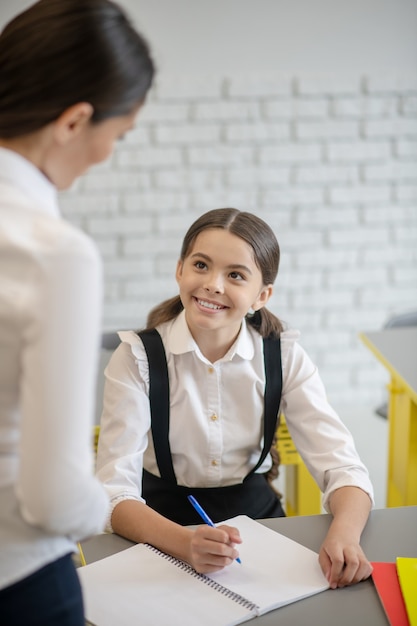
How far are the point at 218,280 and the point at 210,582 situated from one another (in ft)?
1.99

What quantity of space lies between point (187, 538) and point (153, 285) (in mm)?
2170

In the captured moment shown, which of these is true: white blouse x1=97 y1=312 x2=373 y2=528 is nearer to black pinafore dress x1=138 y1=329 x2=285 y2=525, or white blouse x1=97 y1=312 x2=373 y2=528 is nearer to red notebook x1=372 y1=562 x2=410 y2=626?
black pinafore dress x1=138 y1=329 x2=285 y2=525

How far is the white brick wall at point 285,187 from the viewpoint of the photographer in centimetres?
312

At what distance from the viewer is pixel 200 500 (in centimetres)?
158

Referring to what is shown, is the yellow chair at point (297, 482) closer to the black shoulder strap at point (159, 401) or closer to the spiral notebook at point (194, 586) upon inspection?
the black shoulder strap at point (159, 401)

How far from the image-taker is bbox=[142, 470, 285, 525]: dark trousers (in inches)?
62.2

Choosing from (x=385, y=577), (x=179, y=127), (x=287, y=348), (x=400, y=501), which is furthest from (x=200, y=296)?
(x=179, y=127)

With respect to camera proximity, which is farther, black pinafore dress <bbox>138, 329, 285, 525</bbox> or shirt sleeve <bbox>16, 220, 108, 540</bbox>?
black pinafore dress <bbox>138, 329, 285, 525</bbox>

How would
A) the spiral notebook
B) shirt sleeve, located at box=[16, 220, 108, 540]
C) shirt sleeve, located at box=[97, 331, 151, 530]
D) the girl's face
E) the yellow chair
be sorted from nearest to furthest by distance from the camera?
1. shirt sleeve, located at box=[16, 220, 108, 540]
2. the spiral notebook
3. shirt sleeve, located at box=[97, 331, 151, 530]
4. the girl's face
5. the yellow chair

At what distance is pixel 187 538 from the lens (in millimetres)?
1162

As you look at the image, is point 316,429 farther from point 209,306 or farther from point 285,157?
point 285,157

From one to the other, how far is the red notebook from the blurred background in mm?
1810

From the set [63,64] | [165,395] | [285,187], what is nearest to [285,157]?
[285,187]

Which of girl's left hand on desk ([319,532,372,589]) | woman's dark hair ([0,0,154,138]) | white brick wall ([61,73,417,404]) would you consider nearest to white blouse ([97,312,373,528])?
girl's left hand on desk ([319,532,372,589])
